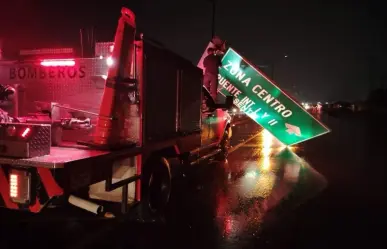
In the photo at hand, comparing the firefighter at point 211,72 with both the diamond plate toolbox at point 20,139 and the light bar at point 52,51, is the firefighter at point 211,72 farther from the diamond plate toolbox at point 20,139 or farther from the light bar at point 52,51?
the diamond plate toolbox at point 20,139

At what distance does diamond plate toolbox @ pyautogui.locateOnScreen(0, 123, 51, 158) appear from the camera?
3664 millimetres

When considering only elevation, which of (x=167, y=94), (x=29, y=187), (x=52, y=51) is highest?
(x=52, y=51)

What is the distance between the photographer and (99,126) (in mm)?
4723

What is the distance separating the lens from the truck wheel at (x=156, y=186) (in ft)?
17.2

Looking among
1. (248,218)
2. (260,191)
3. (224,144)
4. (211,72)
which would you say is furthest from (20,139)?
(224,144)

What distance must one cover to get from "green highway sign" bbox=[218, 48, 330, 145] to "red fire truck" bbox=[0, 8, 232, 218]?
18.4 feet

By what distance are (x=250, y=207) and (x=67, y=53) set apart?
4.04 meters

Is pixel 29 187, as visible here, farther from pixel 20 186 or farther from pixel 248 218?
pixel 248 218

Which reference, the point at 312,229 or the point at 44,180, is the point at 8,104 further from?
the point at 312,229

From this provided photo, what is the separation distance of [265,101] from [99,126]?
8766 millimetres

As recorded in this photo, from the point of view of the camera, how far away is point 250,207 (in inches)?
257

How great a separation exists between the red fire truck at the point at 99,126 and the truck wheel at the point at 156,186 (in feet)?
0.05

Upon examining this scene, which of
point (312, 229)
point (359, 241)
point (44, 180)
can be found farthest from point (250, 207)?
point (44, 180)

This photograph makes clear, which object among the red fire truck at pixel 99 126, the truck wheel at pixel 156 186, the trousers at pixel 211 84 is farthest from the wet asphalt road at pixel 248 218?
the trousers at pixel 211 84
